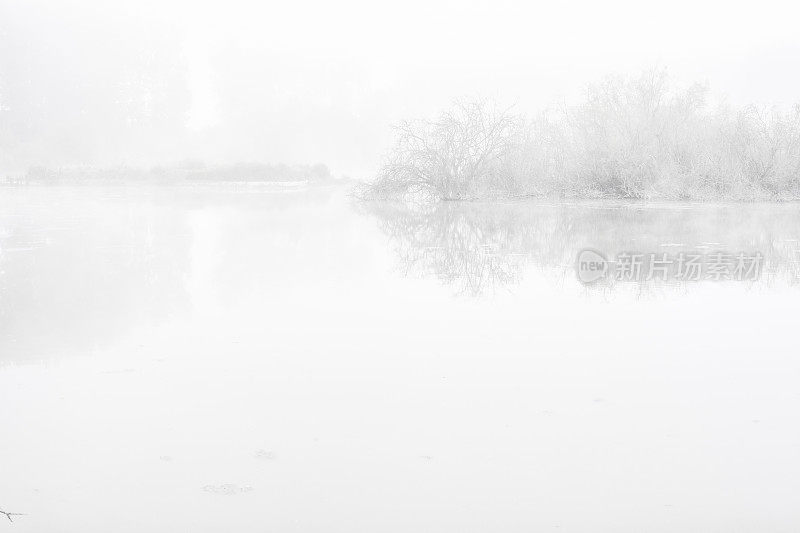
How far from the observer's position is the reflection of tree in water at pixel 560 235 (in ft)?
35.4

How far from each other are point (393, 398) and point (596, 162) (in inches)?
897

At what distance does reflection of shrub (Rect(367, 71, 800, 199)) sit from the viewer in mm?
25844

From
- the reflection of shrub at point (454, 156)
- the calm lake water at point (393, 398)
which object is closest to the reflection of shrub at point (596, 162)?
the reflection of shrub at point (454, 156)

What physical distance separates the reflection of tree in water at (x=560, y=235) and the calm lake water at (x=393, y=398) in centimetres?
19

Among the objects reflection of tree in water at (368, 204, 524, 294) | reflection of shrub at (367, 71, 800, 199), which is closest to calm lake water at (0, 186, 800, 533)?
reflection of tree in water at (368, 204, 524, 294)

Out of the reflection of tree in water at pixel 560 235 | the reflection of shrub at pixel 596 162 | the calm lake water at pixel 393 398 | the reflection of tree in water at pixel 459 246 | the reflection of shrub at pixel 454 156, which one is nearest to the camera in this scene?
the calm lake water at pixel 393 398

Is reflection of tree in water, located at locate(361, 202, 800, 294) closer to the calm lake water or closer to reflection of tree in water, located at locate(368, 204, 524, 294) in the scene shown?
reflection of tree in water, located at locate(368, 204, 524, 294)

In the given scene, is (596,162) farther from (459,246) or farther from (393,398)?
(393,398)

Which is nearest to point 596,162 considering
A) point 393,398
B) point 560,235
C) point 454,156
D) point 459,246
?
point 454,156

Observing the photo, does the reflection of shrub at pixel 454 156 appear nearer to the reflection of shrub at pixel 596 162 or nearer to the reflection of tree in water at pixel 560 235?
the reflection of shrub at pixel 596 162

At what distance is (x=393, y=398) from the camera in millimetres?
5062

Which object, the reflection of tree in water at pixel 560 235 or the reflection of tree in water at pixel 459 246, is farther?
the reflection of tree in water at pixel 560 235

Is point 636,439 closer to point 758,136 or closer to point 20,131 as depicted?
point 758,136

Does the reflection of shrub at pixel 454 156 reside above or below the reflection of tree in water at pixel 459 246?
above
